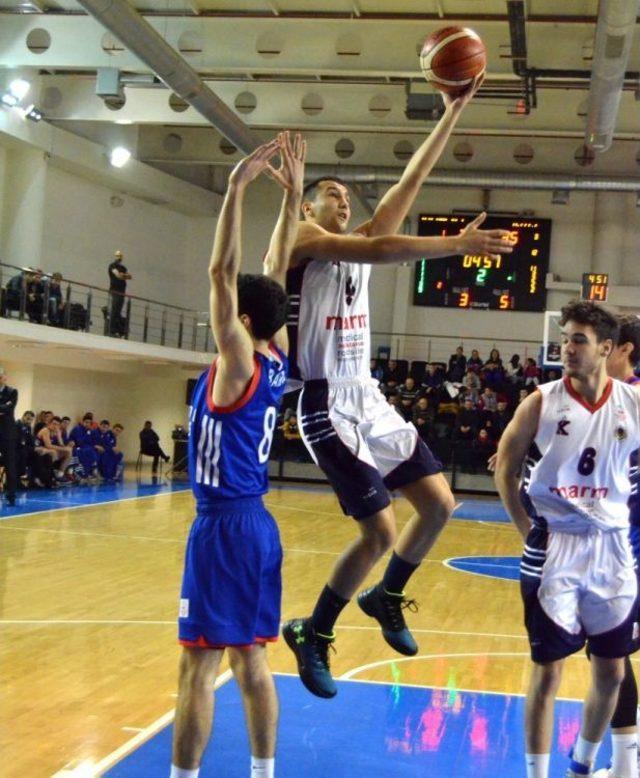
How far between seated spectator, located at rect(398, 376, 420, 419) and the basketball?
59.8ft

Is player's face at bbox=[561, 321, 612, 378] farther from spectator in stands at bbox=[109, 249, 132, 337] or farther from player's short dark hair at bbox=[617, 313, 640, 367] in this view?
spectator in stands at bbox=[109, 249, 132, 337]

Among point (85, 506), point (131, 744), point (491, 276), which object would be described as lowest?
point (131, 744)

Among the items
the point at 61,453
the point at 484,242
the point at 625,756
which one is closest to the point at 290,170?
the point at 484,242

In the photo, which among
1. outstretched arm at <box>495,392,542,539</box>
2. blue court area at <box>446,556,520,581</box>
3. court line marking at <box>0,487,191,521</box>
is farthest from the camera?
court line marking at <box>0,487,191,521</box>

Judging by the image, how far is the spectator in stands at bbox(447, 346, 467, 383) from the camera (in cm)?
2461

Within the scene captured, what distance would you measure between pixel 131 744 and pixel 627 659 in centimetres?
245

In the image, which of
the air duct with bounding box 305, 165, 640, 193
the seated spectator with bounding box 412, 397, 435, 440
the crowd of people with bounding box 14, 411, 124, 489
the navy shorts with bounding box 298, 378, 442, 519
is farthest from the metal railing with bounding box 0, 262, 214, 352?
the navy shorts with bounding box 298, 378, 442, 519

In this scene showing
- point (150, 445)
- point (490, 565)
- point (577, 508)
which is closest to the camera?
point (577, 508)

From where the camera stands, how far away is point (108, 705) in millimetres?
6250

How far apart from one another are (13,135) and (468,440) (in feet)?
35.9

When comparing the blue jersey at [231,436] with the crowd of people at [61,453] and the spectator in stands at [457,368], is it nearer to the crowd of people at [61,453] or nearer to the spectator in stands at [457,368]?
the crowd of people at [61,453]

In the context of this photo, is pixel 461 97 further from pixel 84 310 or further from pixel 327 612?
pixel 84 310

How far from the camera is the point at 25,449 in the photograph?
61.0 feet

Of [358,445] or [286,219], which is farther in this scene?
[358,445]
